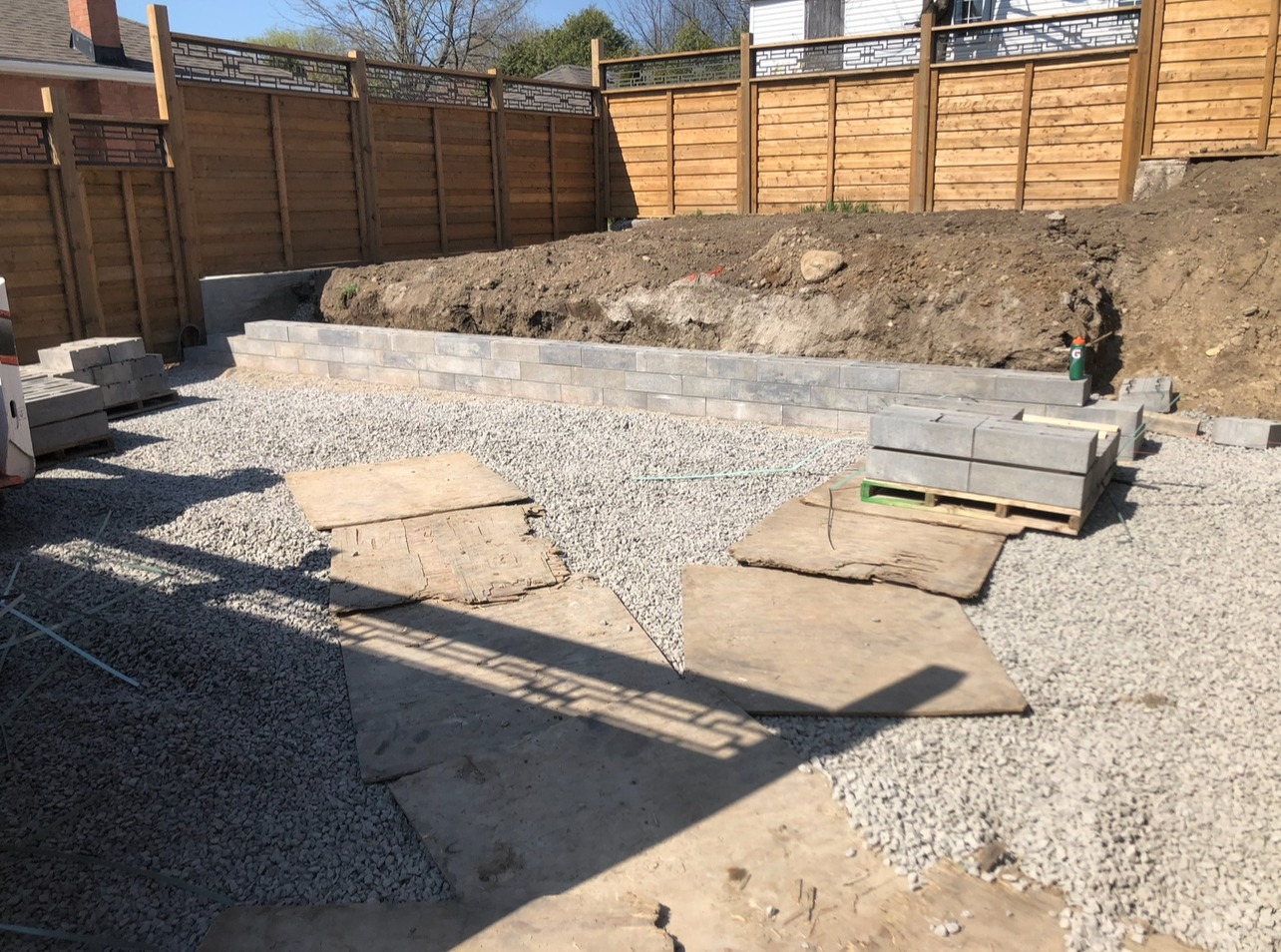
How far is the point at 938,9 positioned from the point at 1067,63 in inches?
344

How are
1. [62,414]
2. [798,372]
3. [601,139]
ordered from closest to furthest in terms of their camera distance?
[62,414], [798,372], [601,139]

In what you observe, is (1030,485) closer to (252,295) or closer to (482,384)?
(482,384)

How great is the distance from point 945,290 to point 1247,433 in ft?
8.33

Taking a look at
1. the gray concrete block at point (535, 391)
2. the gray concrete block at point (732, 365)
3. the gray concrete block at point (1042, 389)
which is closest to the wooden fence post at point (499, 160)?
the gray concrete block at point (535, 391)

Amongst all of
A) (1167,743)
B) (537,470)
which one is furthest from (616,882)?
(537,470)

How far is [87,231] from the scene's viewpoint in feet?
31.5

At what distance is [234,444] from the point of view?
7.45 metres

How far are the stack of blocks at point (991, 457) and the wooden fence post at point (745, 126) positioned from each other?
29.1ft

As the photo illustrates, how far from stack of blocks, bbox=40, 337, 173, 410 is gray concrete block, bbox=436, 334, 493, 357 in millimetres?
2673

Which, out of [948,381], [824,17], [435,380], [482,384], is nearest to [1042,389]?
[948,381]

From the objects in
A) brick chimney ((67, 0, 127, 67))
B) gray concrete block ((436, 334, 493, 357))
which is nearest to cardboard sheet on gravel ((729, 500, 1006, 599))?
gray concrete block ((436, 334, 493, 357))

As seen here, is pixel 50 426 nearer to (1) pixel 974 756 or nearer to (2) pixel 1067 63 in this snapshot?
(1) pixel 974 756

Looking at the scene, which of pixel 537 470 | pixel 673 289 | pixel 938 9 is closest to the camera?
pixel 537 470

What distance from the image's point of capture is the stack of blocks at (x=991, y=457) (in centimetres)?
490
